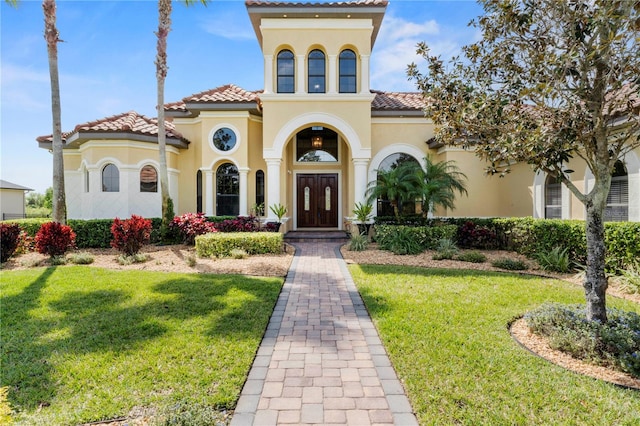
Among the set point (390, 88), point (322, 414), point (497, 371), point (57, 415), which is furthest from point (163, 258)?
point (390, 88)

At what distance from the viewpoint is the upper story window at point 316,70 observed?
14711 mm

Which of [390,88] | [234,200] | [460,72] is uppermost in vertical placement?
[390,88]

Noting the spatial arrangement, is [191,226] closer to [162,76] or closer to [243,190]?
[243,190]

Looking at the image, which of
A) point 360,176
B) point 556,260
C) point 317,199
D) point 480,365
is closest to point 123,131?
point 317,199

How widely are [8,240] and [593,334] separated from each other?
14.8m

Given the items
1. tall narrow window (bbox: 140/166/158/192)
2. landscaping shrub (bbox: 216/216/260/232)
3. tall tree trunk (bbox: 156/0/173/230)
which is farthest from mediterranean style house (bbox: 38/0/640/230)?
tall tree trunk (bbox: 156/0/173/230)

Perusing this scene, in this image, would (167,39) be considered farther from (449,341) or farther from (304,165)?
(449,341)

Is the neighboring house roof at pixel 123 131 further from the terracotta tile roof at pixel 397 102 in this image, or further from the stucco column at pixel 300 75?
the terracotta tile roof at pixel 397 102

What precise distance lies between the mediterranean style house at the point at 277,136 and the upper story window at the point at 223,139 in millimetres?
48

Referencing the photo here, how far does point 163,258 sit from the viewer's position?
10500mm

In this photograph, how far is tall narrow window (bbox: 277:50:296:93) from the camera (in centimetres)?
1470

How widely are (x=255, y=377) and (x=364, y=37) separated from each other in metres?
14.9

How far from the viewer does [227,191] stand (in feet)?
51.0

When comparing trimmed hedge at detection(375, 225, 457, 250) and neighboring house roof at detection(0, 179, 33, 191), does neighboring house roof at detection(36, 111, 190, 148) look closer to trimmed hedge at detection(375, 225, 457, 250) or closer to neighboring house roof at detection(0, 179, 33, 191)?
trimmed hedge at detection(375, 225, 457, 250)
